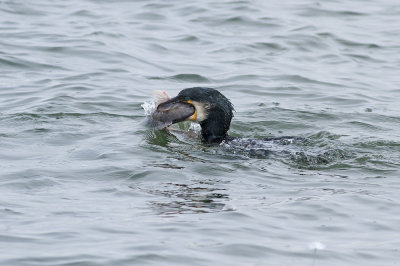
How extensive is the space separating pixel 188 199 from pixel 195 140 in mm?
2549

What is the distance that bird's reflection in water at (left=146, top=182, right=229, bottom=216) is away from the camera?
24.1ft

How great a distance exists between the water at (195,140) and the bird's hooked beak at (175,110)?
360 millimetres

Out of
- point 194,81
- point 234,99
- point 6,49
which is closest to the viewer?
point 234,99

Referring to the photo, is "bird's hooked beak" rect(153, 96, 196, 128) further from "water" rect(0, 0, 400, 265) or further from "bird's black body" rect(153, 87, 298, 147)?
"water" rect(0, 0, 400, 265)

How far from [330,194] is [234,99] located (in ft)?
15.3

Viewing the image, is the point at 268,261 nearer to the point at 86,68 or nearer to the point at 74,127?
the point at 74,127

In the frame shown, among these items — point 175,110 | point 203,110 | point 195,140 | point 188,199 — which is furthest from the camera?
point 195,140

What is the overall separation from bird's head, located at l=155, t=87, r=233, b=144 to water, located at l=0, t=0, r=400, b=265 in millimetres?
319

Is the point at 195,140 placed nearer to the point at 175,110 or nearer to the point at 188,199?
the point at 175,110

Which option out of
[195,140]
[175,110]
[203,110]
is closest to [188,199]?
[175,110]

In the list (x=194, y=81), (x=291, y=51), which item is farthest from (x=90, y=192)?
(x=291, y=51)

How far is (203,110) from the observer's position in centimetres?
975

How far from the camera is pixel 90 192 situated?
25.6ft

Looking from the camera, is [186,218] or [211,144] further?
[211,144]
